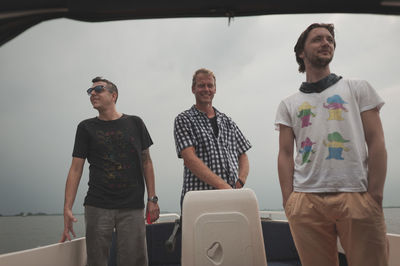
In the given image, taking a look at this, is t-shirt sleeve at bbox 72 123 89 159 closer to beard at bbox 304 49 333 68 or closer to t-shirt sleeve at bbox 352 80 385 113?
beard at bbox 304 49 333 68

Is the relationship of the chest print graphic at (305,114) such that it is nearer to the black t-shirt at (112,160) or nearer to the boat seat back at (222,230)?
the boat seat back at (222,230)

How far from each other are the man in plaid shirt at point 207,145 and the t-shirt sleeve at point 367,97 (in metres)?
0.78

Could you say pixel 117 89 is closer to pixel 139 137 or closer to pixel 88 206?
pixel 139 137

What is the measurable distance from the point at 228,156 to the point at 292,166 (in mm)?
586

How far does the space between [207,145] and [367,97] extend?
89 cm

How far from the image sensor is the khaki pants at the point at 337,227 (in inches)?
38.4

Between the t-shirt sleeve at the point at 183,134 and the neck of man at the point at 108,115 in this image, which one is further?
the neck of man at the point at 108,115

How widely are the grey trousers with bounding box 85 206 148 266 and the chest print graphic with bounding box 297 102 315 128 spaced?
1151 mm

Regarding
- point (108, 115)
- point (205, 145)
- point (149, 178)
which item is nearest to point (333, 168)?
point (205, 145)

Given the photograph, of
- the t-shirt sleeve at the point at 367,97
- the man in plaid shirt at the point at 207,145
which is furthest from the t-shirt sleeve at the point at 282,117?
the man in plaid shirt at the point at 207,145

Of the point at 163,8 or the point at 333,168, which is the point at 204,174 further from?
the point at 163,8

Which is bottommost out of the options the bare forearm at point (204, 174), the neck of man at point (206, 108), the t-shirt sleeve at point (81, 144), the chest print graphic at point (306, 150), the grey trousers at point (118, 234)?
the grey trousers at point (118, 234)

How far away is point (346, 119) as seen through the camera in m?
1.06

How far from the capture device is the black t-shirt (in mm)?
1749
